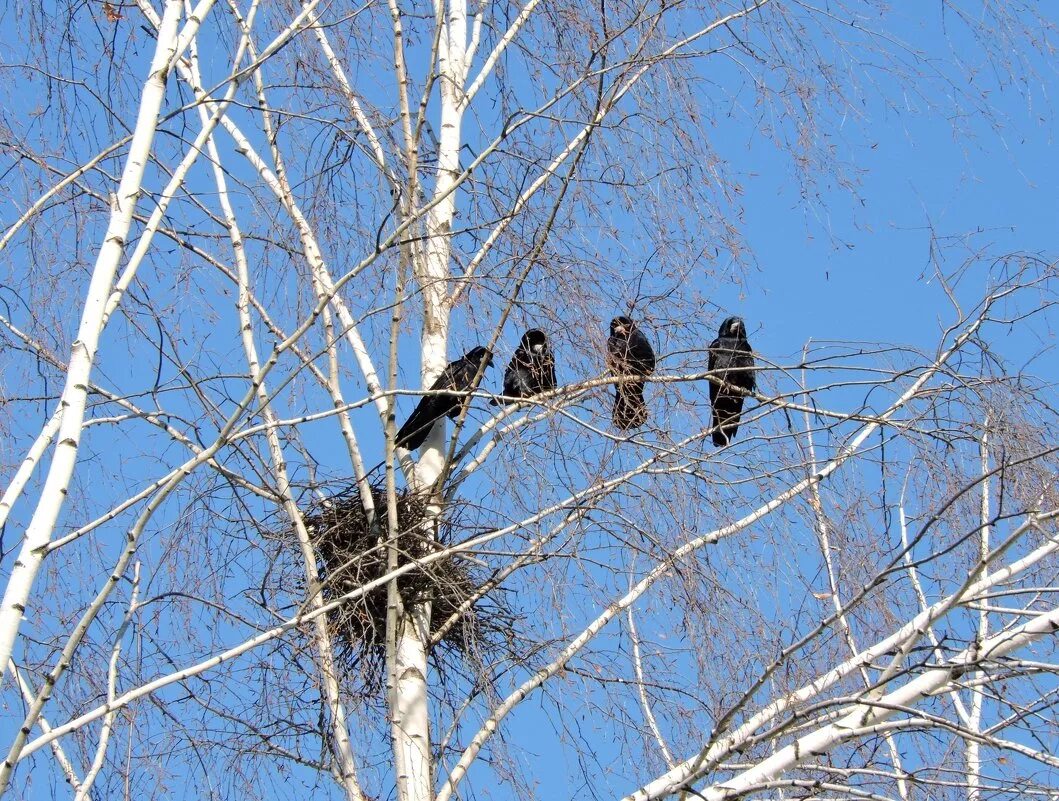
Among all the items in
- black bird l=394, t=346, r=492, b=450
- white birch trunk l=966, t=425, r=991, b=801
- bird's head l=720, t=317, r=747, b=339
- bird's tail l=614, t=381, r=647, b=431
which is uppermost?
bird's head l=720, t=317, r=747, b=339

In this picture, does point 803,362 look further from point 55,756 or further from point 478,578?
point 55,756

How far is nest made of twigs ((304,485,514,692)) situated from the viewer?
5336 millimetres

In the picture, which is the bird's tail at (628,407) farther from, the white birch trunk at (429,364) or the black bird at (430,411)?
the black bird at (430,411)

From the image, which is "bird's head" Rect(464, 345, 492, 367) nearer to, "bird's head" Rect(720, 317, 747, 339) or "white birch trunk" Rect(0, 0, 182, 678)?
"white birch trunk" Rect(0, 0, 182, 678)

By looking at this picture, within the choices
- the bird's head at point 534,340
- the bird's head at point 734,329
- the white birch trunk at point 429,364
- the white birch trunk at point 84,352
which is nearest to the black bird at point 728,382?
the bird's head at point 734,329

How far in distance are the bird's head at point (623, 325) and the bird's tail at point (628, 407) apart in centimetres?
16

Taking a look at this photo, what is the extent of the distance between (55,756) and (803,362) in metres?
2.38

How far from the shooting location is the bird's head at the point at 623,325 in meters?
4.27

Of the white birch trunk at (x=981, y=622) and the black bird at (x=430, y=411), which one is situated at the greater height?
the black bird at (x=430, y=411)

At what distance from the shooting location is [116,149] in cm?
415

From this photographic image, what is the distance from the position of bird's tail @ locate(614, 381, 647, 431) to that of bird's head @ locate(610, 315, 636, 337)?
0.16m

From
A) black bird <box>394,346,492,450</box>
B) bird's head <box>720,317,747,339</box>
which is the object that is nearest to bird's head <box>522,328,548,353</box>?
black bird <box>394,346,492,450</box>

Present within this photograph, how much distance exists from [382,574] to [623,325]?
4.76ft

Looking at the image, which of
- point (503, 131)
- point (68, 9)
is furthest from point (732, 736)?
point (68, 9)
